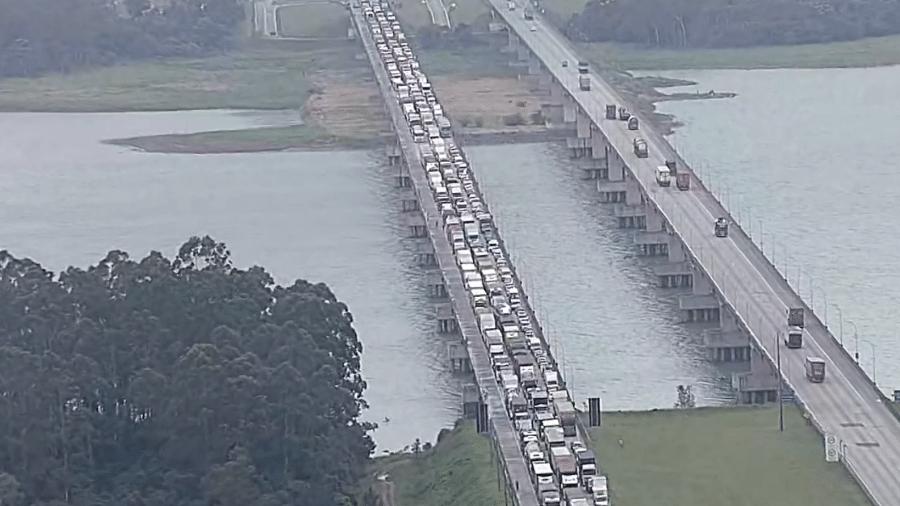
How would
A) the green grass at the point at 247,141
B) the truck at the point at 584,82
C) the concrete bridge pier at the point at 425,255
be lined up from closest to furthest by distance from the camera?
the concrete bridge pier at the point at 425,255
the green grass at the point at 247,141
the truck at the point at 584,82

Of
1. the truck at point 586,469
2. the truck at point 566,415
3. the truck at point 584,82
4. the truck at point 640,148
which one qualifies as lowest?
the truck at point 584,82

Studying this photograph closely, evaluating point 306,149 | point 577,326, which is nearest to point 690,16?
point 306,149

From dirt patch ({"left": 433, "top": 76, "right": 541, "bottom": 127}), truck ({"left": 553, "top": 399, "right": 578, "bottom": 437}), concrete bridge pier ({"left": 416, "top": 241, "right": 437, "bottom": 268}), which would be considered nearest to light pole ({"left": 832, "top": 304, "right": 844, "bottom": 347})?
truck ({"left": 553, "top": 399, "right": 578, "bottom": 437})

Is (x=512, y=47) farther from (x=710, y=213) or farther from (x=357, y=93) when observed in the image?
(x=710, y=213)

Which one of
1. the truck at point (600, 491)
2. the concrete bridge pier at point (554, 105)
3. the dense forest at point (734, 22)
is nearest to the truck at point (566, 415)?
the truck at point (600, 491)

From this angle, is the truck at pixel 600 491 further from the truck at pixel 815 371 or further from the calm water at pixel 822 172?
the calm water at pixel 822 172

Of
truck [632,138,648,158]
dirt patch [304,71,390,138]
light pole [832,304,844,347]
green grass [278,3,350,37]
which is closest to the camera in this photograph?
light pole [832,304,844,347]

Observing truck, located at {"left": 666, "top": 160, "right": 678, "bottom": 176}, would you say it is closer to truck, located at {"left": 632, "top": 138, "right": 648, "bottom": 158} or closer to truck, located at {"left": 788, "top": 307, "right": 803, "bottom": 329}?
truck, located at {"left": 632, "top": 138, "right": 648, "bottom": 158}
